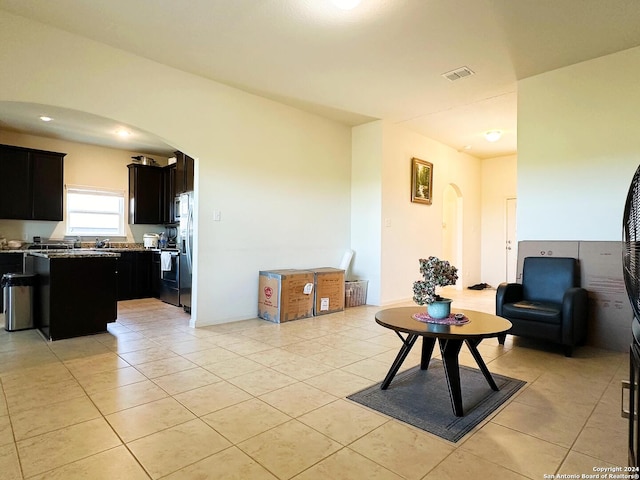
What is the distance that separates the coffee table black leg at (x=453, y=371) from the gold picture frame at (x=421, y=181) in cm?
410

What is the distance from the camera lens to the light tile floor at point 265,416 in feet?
5.35

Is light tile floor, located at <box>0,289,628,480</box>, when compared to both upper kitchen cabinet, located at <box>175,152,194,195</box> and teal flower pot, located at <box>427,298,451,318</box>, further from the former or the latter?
upper kitchen cabinet, located at <box>175,152,194,195</box>

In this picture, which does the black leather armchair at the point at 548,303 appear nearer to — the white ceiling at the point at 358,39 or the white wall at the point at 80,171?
the white ceiling at the point at 358,39

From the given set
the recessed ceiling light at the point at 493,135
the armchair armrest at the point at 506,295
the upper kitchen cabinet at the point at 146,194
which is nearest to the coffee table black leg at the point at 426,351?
the armchair armrest at the point at 506,295

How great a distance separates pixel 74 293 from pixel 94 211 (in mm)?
3153

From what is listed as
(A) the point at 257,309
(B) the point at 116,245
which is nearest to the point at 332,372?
(A) the point at 257,309

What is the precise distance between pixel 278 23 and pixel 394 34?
3.36 ft

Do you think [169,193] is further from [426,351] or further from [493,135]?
[493,135]

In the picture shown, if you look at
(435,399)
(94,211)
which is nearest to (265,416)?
(435,399)

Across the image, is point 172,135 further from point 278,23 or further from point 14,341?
point 14,341

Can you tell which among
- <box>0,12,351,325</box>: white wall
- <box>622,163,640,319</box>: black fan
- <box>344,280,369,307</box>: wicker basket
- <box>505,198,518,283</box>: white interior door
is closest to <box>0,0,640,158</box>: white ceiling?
<box>0,12,351,325</box>: white wall

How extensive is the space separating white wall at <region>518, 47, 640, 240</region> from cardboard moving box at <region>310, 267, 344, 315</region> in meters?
2.38

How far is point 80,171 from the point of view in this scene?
603 centimetres

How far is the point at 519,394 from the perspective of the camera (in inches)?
95.0
